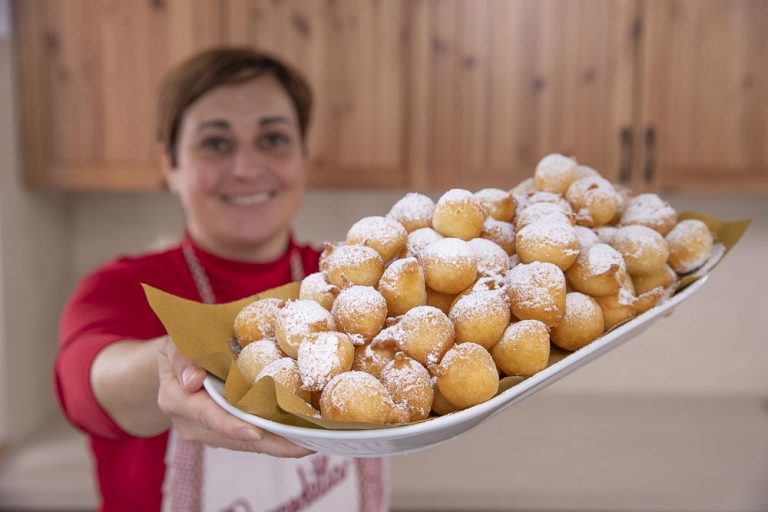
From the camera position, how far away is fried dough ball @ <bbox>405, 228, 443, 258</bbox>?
2.12ft

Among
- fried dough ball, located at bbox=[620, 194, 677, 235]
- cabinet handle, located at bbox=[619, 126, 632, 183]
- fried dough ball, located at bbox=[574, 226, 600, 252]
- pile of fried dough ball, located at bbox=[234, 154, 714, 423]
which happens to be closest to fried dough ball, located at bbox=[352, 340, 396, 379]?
pile of fried dough ball, located at bbox=[234, 154, 714, 423]

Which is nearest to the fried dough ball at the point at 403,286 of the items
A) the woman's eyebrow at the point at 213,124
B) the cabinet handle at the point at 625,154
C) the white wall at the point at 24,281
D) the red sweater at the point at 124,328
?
the red sweater at the point at 124,328

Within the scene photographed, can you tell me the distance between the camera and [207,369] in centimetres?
64

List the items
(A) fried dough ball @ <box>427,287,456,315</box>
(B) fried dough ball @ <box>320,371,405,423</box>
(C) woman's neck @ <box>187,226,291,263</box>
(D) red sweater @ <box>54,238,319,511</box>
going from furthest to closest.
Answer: (C) woman's neck @ <box>187,226,291,263</box>
(D) red sweater @ <box>54,238,319,511</box>
(A) fried dough ball @ <box>427,287,456,315</box>
(B) fried dough ball @ <box>320,371,405,423</box>

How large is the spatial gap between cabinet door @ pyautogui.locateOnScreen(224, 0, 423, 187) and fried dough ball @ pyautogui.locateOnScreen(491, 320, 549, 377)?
1.45 meters

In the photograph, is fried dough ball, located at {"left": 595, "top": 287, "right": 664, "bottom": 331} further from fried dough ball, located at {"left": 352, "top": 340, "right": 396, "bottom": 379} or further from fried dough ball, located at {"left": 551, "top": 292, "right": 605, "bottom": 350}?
fried dough ball, located at {"left": 352, "top": 340, "right": 396, "bottom": 379}

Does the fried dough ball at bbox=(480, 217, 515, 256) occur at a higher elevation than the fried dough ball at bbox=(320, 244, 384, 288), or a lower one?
higher

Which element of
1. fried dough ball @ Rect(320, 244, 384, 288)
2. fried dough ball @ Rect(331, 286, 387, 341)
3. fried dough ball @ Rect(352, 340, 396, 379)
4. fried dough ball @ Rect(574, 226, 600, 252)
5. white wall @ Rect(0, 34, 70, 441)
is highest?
fried dough ball @ Rect(574, 226, 600, 252)

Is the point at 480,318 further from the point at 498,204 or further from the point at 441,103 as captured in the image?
the point at 441,103

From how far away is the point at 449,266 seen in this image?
23.9 inches

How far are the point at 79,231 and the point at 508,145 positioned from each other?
1.47m

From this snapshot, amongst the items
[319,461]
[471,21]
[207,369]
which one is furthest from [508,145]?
[207,369]

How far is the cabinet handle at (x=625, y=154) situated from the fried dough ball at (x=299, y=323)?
5.16 ft

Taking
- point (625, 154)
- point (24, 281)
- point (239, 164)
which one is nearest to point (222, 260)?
point (239, 164)
